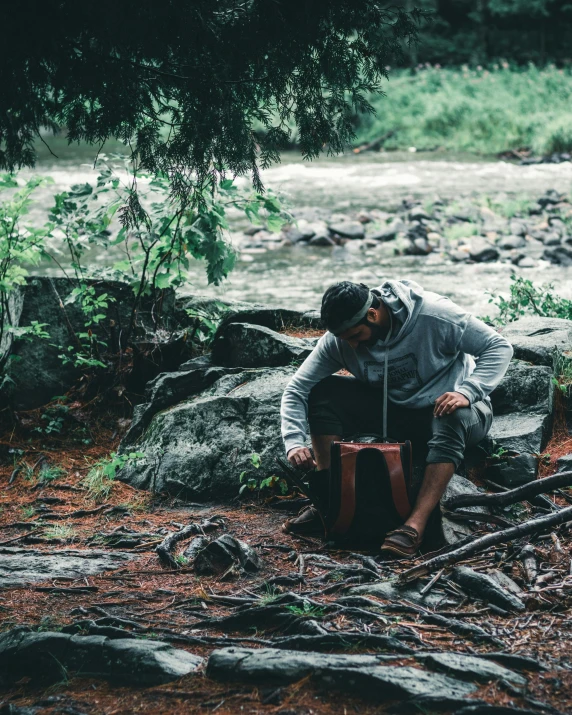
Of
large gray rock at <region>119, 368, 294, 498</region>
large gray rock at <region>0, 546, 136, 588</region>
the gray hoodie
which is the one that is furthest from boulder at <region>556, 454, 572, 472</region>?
large gray rock at <region>0, 546, 136, 588</region>

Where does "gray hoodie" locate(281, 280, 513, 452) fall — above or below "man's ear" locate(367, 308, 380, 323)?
below

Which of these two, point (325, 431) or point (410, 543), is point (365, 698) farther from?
point (325, 431)

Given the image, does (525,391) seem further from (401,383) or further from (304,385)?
(304,385)

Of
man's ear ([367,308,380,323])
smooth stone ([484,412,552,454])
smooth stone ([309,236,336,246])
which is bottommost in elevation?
smooth stone ([484,412,552,454])

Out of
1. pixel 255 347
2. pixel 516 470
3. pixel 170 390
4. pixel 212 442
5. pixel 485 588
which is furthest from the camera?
pixel 255 347

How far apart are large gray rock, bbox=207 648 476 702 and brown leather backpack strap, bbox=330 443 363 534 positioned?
108cm

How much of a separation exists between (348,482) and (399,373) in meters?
0.60

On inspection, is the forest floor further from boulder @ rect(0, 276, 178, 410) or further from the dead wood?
boulder @ rect(0, 276, 178, 410)

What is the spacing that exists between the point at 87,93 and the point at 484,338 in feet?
6.78

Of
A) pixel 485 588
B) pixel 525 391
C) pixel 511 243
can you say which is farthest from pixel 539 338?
pixel 511 243

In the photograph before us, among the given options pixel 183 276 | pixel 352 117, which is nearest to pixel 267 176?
pixel 183 276

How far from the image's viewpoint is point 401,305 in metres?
3.72

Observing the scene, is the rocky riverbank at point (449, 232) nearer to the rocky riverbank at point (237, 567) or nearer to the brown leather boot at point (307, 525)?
the rocky riverbank at point (237, 567)

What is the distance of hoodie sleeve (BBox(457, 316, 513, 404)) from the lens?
3621 mm
